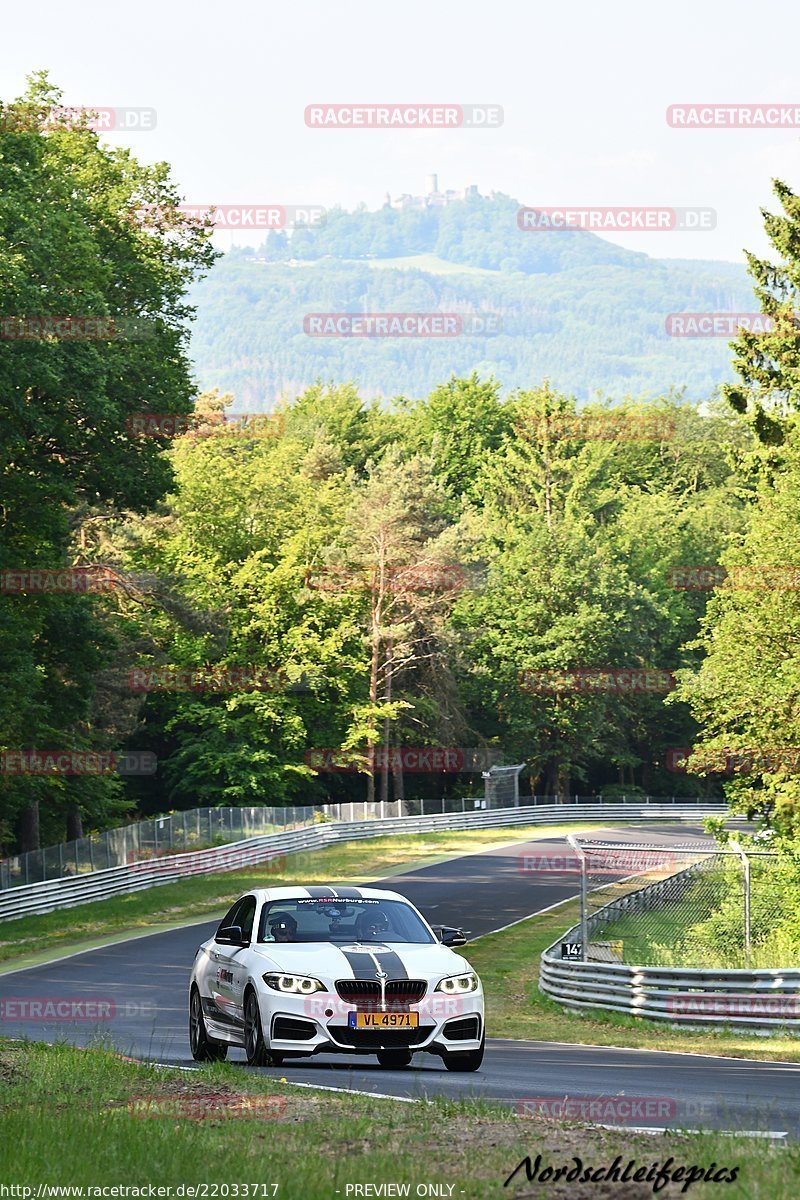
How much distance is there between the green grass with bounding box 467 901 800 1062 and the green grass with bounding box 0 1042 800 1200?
A: 30.7 ft

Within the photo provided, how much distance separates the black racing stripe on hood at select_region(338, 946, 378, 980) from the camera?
1398 centimetres

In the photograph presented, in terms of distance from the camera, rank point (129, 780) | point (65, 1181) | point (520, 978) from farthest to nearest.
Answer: point (129, 780) → point (520, 978) → point (65, 1181)

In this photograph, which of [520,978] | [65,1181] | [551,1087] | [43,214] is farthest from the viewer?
[43,214]

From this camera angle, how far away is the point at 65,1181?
801 centimetres

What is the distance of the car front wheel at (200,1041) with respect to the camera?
15.6m

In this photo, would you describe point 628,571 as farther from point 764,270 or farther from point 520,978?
point 520,978

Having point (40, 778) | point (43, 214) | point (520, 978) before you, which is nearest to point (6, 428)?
point (43, 214)

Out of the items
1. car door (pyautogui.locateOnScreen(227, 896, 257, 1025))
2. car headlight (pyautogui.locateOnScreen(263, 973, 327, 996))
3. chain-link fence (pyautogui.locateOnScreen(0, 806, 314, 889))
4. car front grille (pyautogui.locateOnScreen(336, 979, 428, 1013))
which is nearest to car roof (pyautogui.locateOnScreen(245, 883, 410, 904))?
car door (pyautogui.locateOnScreen(227, 896, 257, 1025))

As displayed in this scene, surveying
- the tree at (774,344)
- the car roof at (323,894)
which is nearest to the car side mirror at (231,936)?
the car roof at (323,894)

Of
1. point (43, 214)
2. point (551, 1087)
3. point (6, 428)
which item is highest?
point (43, 214)

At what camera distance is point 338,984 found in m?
14.0

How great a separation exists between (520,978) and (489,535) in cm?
6729

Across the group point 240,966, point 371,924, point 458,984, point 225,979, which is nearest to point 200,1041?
point 225,979

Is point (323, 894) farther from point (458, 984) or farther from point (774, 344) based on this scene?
point (774, 344)
